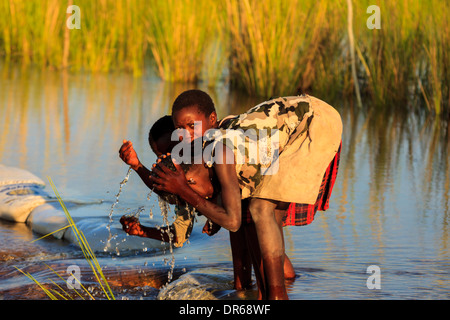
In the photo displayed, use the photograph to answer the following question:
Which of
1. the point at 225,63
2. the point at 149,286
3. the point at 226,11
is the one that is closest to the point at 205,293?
the point at 149,286

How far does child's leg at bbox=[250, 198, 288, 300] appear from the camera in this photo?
3.45 m

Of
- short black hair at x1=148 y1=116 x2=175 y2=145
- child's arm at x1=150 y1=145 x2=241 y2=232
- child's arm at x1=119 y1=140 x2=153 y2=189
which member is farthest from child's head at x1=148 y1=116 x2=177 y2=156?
child's arm at x1=150 y1=145 x2=241 y2=232

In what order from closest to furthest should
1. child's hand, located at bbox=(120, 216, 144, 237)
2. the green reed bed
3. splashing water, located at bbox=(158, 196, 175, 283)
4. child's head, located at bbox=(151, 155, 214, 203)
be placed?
1. child's head, located at bbox=(151, 155, 214, 203)
2. child's hand, located at bbox=(120, 216, 144, 237)
3. splashing water, located at bbox=(158, 196, 175, 283)
4. the green reed bed

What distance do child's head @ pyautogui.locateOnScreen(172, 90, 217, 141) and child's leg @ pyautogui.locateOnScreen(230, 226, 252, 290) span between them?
0.59m

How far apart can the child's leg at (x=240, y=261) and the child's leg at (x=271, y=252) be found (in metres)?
0.37

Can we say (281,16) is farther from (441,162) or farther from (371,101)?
(441,162)

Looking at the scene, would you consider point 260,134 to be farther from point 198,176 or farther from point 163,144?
point 163,144

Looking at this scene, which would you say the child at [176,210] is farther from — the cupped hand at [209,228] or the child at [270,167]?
the child at [270,167]

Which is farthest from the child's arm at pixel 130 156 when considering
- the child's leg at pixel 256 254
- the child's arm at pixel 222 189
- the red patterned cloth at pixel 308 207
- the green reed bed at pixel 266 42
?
the green reed bed at pixel 266 42

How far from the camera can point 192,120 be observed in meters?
3.46

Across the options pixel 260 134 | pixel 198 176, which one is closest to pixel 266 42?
pixel 260 134

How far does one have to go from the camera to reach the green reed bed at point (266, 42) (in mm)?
8219

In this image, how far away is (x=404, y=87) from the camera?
28.2ft

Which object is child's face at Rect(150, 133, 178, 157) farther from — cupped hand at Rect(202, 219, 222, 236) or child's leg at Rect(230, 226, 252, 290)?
child's leg at Rect(230, 226, 252, 290)
